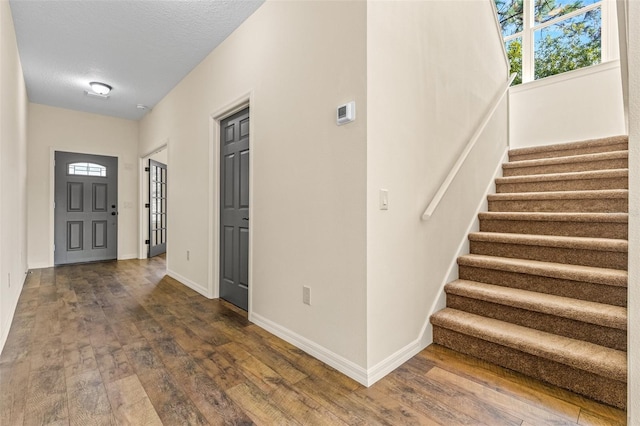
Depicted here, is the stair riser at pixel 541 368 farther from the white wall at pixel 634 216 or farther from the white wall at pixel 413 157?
the white wall at pixel 634 216

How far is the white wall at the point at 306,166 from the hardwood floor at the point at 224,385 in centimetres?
25

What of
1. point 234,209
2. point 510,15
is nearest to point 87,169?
point 234,209

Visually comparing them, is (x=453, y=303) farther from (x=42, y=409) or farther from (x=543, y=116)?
(x=543, y=116)

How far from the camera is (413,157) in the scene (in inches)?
78.4

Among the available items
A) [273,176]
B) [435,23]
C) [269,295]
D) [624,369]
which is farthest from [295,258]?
[435,23]

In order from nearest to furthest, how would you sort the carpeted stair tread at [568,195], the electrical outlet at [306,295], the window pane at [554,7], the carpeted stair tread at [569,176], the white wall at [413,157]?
the white wall at [413,157] < the electrical outlet at [306,295] < the carpeted stair tread at [568,195] < the carpeted stair tread at [569,176] < the window pane at [554,7]

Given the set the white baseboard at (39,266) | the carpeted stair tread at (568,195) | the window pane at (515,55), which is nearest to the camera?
the carpeted stair tread at (568,195)

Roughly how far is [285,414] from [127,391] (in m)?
0.87

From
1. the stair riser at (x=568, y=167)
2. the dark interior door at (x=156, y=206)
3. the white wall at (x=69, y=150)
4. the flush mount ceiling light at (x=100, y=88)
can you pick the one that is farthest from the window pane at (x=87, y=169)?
the stair riser at (x=568, y=167)

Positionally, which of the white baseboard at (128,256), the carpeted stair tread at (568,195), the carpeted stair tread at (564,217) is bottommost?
the white baseboard at (128,256)

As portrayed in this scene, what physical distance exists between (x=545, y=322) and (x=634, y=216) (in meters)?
1.03

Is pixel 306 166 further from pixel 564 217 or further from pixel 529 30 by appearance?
pixel 529 30

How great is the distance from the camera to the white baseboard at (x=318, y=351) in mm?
1697

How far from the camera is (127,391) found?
1615mm
